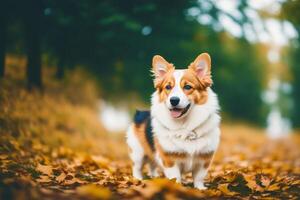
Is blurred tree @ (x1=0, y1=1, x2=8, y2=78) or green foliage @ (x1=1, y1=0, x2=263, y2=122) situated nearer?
blurred tree @ (x1=0, y1=1, x2=8, y2=78)

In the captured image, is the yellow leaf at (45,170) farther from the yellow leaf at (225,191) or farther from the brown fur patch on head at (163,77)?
the yellow leaf at (225,191)

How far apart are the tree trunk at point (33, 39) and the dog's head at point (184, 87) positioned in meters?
4.07

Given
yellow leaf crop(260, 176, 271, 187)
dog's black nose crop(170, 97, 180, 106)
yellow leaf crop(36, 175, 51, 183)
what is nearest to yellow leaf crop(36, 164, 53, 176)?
yellow leaf crop(36, 175, 51, 183)

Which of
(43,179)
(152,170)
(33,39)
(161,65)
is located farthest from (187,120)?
(33,39)

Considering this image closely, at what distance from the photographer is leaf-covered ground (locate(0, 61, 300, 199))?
161 inches

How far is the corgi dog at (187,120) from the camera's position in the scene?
5.04 meters

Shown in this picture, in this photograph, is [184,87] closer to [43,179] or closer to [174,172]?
[174,172]

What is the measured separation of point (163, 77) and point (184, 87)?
37 cm

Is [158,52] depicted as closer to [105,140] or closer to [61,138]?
[105,140]

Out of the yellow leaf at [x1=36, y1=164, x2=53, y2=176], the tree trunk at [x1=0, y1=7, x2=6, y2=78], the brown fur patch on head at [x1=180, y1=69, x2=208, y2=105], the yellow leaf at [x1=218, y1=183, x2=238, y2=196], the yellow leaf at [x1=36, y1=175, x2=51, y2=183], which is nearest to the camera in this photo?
the yellow leaf at [x1=218, y1=183, x2=238, y2=196]

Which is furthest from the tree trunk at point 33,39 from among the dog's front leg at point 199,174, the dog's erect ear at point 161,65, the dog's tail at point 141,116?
the dog's front leg at point 199,174

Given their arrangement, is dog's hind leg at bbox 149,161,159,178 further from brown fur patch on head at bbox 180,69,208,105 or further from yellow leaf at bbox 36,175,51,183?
yellow leaf at bbox 36,175,51,183

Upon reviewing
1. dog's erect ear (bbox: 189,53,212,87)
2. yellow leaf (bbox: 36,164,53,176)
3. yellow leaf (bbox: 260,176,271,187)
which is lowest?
yellow leaf (bbox: 36,164,53,176)

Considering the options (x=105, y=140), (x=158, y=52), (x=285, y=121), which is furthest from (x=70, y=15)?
(x=285, y=121)
